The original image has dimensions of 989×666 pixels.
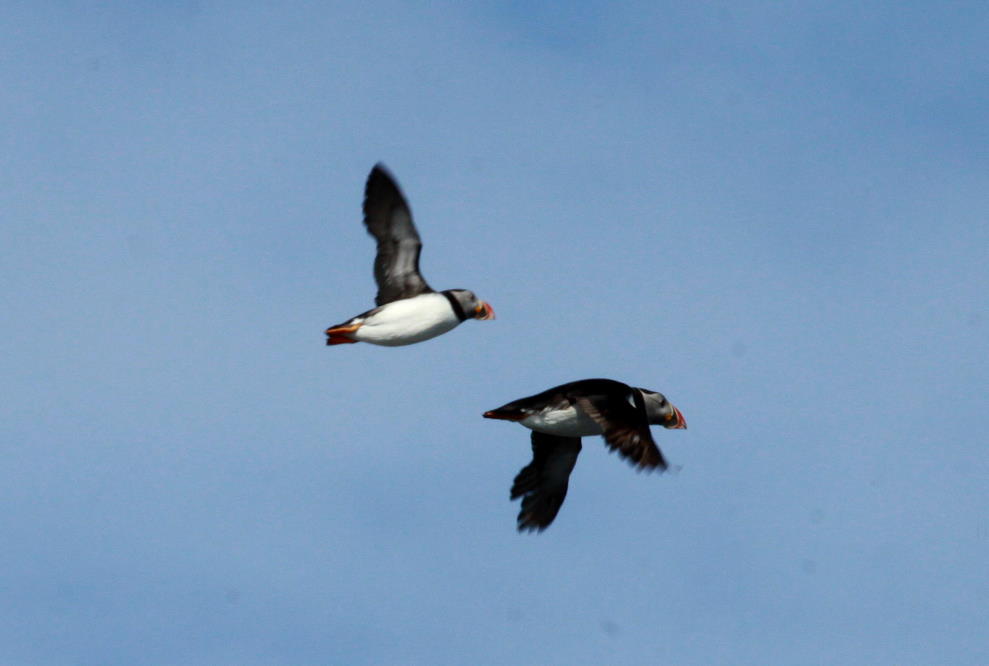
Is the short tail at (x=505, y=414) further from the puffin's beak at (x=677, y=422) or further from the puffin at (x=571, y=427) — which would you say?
the puffin's beak at (x=677, y=422)

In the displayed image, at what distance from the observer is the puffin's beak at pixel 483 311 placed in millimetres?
17969

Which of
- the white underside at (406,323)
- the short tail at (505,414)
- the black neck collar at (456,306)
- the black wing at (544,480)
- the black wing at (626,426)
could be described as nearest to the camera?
the black wing at (626,426)

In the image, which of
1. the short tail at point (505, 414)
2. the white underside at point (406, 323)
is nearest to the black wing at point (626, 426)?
the short tail at point (505, 414)

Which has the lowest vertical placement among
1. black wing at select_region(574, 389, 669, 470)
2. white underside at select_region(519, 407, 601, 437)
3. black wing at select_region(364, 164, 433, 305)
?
black wing at select_region(574, 389, 669, 470)

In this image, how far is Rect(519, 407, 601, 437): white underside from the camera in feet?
56.4

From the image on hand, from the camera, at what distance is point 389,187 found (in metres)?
18.5

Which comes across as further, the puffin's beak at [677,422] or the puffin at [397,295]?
the puffin's beak at [677,422]

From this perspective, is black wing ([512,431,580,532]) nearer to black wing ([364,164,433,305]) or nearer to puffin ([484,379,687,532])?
puffin ([484,379,687,532])

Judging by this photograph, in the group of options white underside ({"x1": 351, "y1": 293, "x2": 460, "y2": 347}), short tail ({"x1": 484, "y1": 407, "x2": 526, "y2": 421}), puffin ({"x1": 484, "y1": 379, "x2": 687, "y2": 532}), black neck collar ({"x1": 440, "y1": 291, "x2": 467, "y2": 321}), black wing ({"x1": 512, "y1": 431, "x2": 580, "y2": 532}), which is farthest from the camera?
black wing ({"x1": 512, "y1": 431, "x2": 580, "y2": 532})

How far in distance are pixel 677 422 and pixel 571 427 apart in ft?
6.13

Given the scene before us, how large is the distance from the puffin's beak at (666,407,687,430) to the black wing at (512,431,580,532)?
3.54 ft

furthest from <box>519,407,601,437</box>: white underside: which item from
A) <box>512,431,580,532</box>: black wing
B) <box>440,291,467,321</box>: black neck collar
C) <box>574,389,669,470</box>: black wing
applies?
<box>440,291,467,321</box>: black neck collar

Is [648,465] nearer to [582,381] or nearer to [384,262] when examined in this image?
[582,381]

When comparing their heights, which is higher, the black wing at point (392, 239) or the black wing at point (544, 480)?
the black wing at point (392, 239)
